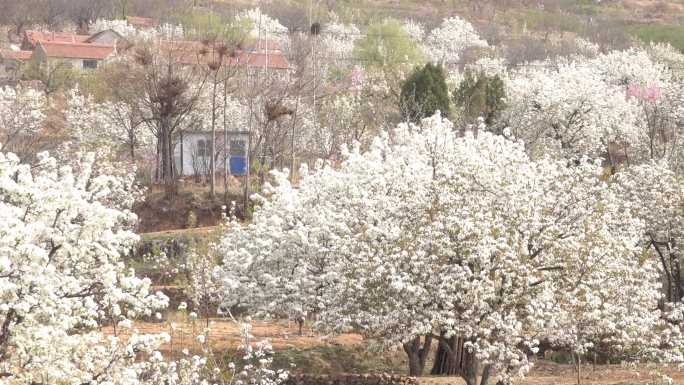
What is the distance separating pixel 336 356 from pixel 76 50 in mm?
71336

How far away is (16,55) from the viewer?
86.1 m

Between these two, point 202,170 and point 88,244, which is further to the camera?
point 202,170

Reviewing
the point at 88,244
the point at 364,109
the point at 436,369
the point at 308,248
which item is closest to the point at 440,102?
the point at 364,109

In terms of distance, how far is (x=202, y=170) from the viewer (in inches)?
1870

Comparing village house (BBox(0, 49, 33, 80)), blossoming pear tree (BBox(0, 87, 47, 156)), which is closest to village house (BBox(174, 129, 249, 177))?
blossoming pear tree (BBox(0, 87, 47, 156))

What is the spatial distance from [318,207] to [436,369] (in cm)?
614

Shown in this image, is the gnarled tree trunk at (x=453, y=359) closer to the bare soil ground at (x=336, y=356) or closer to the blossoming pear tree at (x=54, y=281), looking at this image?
the bare soil ground at (x=336, y=356)

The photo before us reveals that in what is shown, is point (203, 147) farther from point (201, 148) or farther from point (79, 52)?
point (79, 52)

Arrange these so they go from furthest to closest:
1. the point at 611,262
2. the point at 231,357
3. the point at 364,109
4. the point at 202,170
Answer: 1. the point at 364,109
2. the point at 202,170
3. the point at 231,357
4. the point at 611,262

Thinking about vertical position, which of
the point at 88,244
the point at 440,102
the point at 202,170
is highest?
the point at 88,244

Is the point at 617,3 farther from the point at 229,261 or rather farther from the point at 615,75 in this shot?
the point at 229,261

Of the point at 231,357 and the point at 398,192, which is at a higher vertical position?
the point at 398,192

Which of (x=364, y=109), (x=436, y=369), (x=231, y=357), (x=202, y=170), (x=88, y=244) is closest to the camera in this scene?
(x=88, y=244)

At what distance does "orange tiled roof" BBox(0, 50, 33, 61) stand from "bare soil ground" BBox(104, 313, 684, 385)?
199 ft
